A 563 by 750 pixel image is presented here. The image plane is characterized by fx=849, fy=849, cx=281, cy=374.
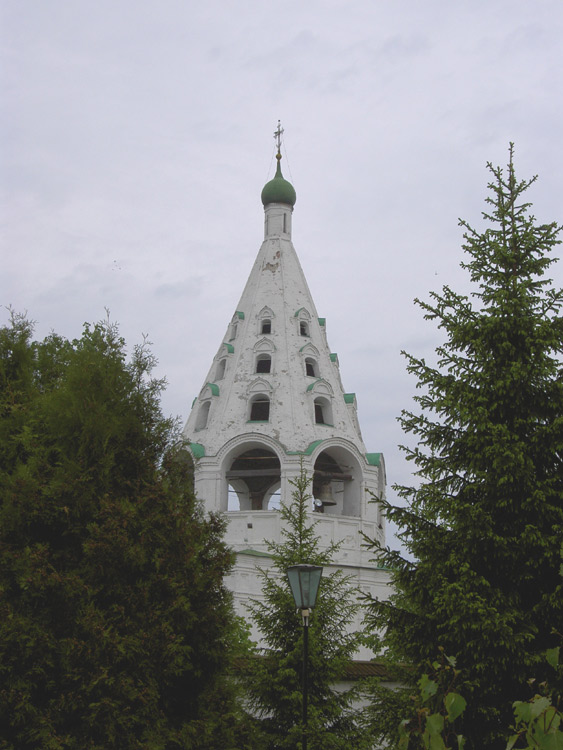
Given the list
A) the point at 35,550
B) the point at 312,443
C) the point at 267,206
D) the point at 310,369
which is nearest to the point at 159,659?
the point at 35,550

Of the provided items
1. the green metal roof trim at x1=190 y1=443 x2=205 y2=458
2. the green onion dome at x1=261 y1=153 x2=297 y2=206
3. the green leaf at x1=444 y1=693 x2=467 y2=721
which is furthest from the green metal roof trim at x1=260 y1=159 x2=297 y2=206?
the green leaf at x1=444 y1=693 x2=467 y2=721

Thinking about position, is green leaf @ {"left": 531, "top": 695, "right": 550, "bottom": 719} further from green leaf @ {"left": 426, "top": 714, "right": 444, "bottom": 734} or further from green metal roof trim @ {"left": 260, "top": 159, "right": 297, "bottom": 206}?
green metal roof trim @ {"left": 260, "top": 159, "right": 297, "bottom": 206}

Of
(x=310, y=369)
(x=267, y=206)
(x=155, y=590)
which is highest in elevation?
(x=267, y=206)

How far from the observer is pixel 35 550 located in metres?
11.7

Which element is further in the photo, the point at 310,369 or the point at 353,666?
the point at 310,369

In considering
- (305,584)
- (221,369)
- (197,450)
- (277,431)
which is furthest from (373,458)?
(305,584)

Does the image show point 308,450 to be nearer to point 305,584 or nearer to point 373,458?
point 373,458

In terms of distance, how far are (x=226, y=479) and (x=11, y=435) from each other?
15.3 m

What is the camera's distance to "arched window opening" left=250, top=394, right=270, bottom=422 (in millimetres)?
29188

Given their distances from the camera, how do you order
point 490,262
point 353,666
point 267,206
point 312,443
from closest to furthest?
point 490,262, point 353,666, point 312,443, point 267,206

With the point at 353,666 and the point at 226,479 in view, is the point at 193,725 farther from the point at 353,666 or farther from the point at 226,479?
the point at 226,479

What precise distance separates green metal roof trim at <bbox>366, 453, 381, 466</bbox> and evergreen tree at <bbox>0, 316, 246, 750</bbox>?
15.6m

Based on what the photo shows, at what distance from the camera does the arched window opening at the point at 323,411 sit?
96.1ft

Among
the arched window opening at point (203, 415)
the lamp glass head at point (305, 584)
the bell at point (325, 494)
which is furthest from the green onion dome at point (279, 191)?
the lamp glass head at point (305, 584)
